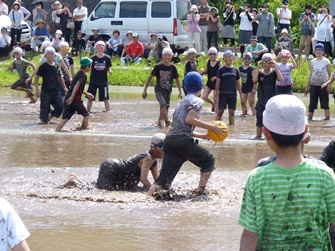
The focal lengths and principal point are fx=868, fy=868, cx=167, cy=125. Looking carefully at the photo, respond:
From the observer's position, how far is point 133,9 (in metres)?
29.2

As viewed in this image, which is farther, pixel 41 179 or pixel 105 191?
pixel 41 179

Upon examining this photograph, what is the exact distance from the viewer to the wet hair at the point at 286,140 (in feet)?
13.6

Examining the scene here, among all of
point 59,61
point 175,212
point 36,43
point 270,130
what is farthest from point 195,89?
point 36,43

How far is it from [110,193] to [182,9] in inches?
755

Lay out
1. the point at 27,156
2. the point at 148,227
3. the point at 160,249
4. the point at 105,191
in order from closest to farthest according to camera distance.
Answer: the point at 160,249, the point at 148,227, the point at 105,191, the point at 27,156

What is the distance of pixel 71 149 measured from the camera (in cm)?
1336

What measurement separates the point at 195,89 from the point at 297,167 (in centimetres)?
539

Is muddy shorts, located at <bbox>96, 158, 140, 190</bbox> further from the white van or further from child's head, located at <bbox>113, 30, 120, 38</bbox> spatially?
the white van

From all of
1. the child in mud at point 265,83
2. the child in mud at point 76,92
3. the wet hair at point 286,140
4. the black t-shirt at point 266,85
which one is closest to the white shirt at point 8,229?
the wet hair at point 286,140

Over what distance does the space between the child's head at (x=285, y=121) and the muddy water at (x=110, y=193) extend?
355cm

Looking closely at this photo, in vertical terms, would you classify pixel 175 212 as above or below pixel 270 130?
below

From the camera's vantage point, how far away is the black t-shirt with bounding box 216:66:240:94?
16578 millimetres

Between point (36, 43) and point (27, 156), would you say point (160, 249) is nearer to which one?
point (27, 156)

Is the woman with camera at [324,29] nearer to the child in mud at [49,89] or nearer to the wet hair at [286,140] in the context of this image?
the child in mud at [49,89]
